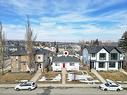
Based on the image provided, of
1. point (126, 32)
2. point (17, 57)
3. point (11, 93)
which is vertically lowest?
point (11, 93)

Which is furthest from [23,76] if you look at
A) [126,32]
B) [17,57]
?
[126,32]

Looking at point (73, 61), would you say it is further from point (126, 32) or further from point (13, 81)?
point (126, 32)

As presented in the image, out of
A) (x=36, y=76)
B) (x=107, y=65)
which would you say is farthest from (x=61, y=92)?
(x=107, y=65)

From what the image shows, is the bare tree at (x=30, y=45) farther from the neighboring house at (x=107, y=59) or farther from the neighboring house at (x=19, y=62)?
the neighboring house at (x=107, y=59)

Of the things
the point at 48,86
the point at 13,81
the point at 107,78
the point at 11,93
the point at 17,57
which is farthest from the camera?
the point at 17,57

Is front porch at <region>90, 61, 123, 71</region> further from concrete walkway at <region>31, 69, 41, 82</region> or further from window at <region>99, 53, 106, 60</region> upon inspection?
concrete walkway at <region>31, 69, 41, 82</region>

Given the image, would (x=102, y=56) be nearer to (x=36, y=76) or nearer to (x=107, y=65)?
(x=107, y=65)

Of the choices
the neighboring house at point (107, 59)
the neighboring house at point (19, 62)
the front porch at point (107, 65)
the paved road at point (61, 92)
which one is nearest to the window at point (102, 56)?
the neighboring house at point (107, 59)

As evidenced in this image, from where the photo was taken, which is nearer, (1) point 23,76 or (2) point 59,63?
(1) point 23,76
